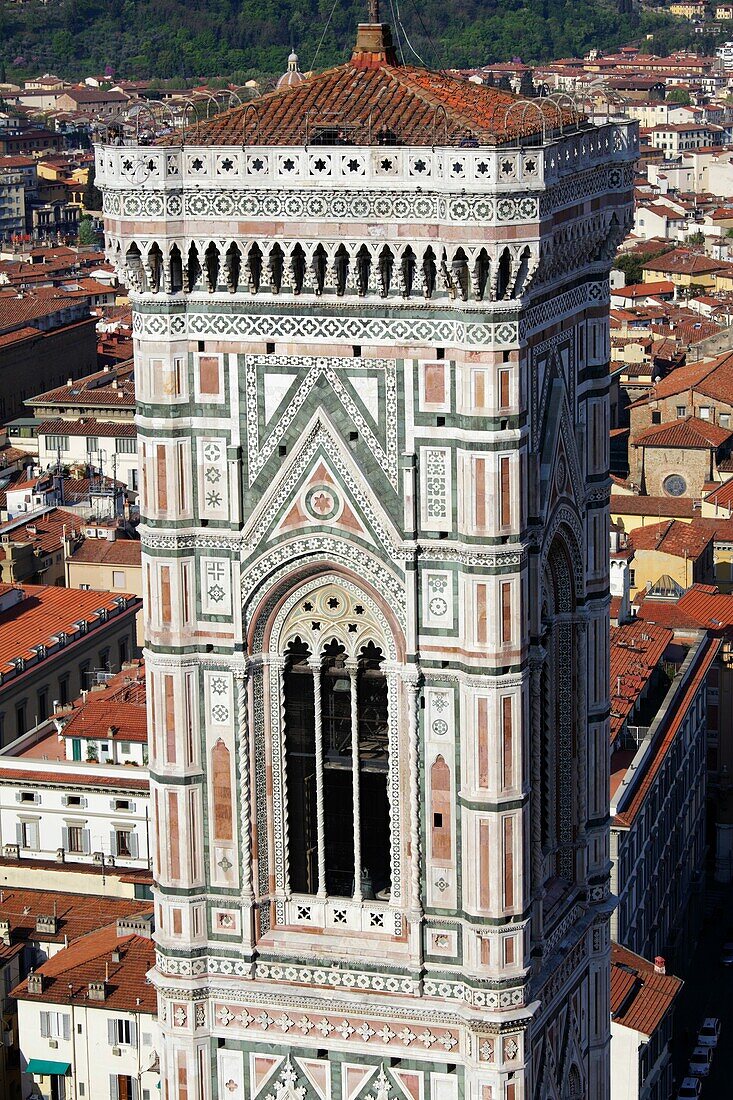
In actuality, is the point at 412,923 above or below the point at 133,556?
above

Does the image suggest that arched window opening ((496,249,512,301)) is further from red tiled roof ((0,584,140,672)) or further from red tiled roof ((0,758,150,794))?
red tiled roof ((0,584,140,672))

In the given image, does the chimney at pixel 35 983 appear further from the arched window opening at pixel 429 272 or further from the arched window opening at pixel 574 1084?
the arched window opening at pixel 429 272

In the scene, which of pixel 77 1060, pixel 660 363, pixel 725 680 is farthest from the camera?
pixel 660 363

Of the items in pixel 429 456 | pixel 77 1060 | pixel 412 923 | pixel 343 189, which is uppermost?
pixel 343 189

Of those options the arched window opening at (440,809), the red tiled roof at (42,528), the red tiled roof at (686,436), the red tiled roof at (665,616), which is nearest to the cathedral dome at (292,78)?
the arched window opening at (440,809)

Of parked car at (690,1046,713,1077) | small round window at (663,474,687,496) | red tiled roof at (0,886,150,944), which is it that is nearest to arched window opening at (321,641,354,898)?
red tiled roof at (0,886,150,944)

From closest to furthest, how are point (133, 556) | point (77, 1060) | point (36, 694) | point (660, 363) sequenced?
point (77, 1060) → point (36, 694) → point (133, 556) → point (660, 363)

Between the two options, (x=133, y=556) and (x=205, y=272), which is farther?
(x=133, y=556)

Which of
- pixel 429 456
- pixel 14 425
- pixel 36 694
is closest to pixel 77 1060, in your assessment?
pixel 36 694

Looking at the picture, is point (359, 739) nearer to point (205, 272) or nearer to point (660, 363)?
point (205, 272)
